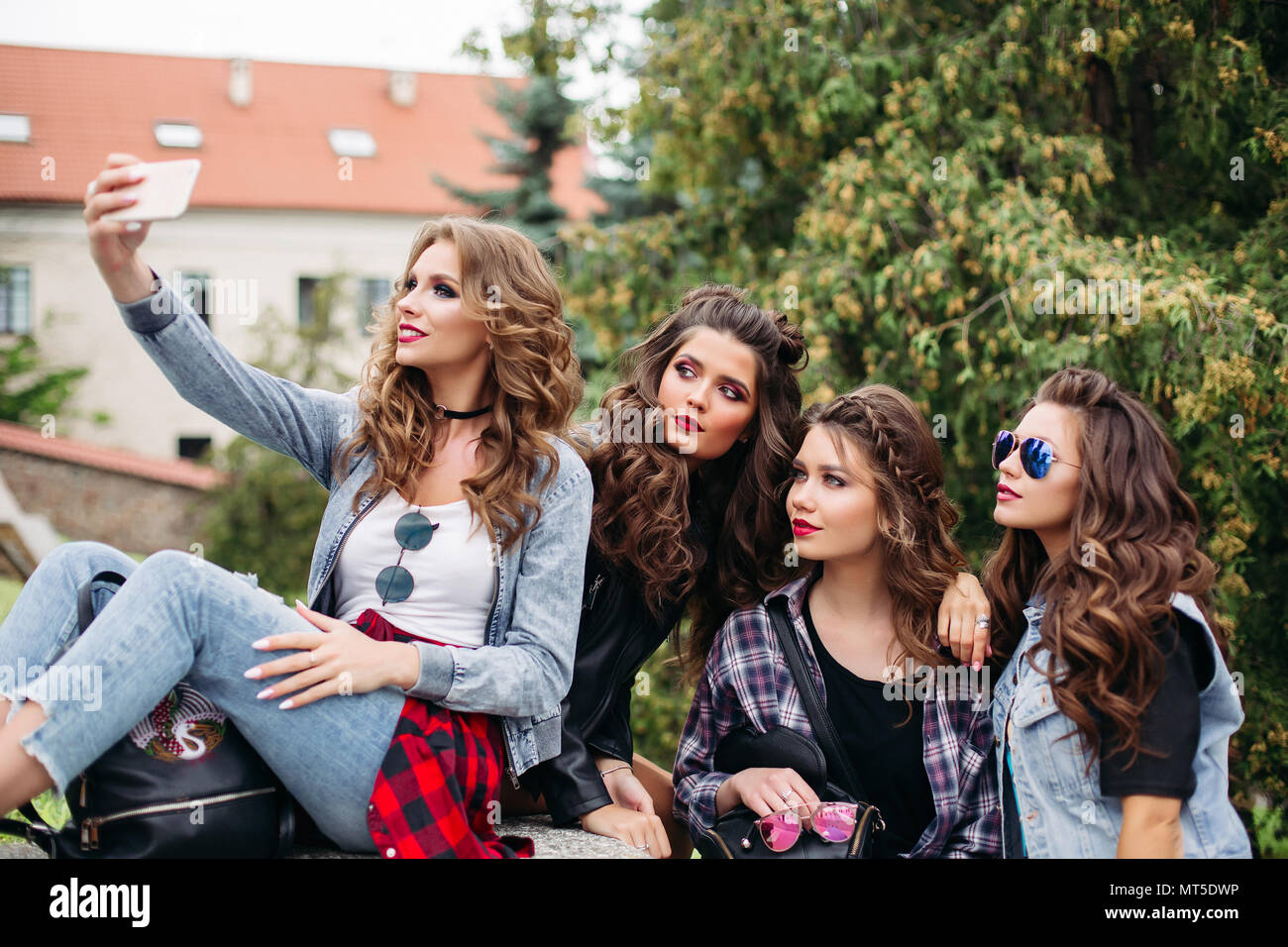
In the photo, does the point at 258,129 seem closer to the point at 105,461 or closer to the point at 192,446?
the point at 192,446

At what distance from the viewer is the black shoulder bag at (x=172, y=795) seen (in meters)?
2.34

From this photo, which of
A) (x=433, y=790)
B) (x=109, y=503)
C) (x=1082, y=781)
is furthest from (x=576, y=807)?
(x=109, y=503)

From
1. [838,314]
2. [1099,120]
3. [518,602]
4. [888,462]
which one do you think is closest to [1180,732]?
[888,462]

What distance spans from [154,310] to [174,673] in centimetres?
86

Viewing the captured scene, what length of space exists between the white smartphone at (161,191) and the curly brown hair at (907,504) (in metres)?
1.75

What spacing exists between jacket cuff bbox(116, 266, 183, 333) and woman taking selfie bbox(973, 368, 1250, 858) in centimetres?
209

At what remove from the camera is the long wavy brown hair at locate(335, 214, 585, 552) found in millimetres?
2924

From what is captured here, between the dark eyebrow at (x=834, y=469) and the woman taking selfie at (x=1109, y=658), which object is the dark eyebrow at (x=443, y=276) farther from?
the woman taking selfie at (x=1109, y=658)

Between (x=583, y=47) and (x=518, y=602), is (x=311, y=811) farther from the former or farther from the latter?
(x=583, y=47)

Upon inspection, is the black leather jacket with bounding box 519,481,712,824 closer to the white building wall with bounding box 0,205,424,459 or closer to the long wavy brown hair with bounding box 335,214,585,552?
the long wavy brown hair with bounding box 335,214,585,552

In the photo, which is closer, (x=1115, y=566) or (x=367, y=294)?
(x=1115, y=566)

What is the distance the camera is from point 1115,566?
263cm

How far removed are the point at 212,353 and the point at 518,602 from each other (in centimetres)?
97

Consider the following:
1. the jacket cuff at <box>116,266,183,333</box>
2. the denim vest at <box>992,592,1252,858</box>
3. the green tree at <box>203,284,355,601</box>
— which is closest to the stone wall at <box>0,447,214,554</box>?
the green tree at <box>203,284,355,601</box>
